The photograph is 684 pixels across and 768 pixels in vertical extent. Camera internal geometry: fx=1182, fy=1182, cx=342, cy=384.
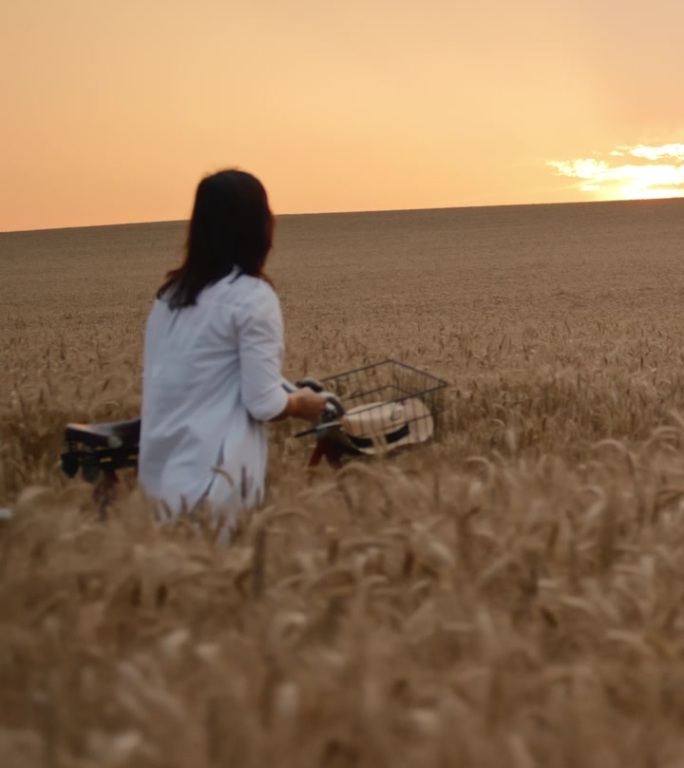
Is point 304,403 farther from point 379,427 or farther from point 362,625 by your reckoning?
point 362,625

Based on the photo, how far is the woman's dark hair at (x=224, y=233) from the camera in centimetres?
442

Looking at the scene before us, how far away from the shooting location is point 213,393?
4.65 meters

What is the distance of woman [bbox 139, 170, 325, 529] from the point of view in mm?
4457

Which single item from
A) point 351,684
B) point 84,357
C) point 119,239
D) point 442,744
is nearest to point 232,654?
point 351,684

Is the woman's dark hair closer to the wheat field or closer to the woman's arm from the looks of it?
the woman's arm

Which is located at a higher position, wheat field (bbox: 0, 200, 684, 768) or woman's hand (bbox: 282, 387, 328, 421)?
woman's hand (bbox: 282, 387, 328, 421)

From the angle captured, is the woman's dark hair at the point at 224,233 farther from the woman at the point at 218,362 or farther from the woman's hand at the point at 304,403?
the woman's hand at the point at 304,403

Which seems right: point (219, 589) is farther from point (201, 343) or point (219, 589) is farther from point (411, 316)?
point (411, 316)

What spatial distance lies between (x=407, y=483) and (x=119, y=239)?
58.2 meters

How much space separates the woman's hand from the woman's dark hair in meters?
0.49

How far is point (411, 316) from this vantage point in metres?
22.2

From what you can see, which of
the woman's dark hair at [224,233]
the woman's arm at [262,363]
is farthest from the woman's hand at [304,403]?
the woman's dark hair at [224,233]

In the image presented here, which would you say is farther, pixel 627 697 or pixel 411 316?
pixel 411 316

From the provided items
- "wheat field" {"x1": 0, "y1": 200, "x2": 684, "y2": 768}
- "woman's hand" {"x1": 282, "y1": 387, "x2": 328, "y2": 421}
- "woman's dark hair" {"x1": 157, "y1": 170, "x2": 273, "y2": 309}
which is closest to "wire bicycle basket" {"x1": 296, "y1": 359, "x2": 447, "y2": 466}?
"woman's hand" {"x1": 282, "y1": 387, "x2": 328, "y2": 421}
